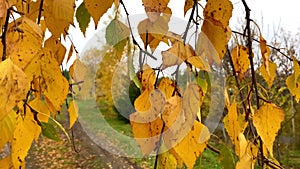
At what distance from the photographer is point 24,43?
29 cm

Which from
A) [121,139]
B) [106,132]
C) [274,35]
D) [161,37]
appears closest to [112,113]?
[106,132]

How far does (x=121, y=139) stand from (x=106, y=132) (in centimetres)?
86

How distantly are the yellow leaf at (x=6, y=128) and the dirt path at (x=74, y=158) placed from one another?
4410mm

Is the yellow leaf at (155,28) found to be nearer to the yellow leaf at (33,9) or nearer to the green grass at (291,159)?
the yellow leaf at (33,9)

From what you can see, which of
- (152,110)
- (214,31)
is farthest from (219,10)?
(152,110)

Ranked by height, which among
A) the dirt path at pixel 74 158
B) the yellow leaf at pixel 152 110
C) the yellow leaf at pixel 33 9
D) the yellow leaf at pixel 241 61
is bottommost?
the dirt path at pixel 74 158

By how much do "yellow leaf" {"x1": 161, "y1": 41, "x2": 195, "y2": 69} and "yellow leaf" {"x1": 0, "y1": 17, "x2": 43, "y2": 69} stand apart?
107 mm

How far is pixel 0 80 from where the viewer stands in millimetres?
243

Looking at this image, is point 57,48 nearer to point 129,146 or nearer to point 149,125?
point 149,125

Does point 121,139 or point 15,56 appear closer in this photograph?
point 15,56

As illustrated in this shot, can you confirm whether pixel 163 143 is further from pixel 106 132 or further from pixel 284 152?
pixel 106 132

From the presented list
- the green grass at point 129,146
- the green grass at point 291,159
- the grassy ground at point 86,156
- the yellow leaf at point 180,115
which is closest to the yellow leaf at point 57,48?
the yellow leaf at point 180,115

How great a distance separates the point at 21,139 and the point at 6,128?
0.01 m

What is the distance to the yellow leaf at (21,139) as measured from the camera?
0.94 feet
